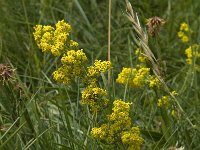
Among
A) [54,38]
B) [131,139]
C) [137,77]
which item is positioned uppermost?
[54,38]

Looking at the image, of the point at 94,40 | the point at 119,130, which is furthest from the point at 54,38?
the point at 94,40

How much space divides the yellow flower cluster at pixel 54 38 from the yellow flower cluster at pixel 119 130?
255mm

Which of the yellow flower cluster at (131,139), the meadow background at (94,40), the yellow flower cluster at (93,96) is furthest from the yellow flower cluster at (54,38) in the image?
the meadow background at (94,40)

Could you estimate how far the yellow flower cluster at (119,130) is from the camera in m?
1.82

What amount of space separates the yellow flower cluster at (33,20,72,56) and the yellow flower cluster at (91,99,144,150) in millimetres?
255

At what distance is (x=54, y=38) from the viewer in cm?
187

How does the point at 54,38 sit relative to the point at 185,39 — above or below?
above

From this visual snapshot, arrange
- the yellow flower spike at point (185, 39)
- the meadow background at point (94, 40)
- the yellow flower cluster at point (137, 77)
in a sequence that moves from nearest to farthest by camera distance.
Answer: the yellow flower cluster at point (137, 77)
the meadow background at point (94, 40)
the yellow flower spike at point (185, 39)

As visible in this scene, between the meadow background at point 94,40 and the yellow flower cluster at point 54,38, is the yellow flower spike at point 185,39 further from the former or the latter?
the yellow flower cluster at point 54,38

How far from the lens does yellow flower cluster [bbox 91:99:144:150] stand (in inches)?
71.6

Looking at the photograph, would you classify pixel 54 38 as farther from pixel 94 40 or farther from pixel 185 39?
pixel 94 40

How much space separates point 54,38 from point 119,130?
38 centimetres

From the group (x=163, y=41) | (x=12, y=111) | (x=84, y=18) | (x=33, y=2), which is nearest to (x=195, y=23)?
(x=163, y=41)

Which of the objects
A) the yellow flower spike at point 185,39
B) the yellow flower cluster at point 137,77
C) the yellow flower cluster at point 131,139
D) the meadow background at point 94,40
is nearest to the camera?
the yellow flower cluster at point 131,139
